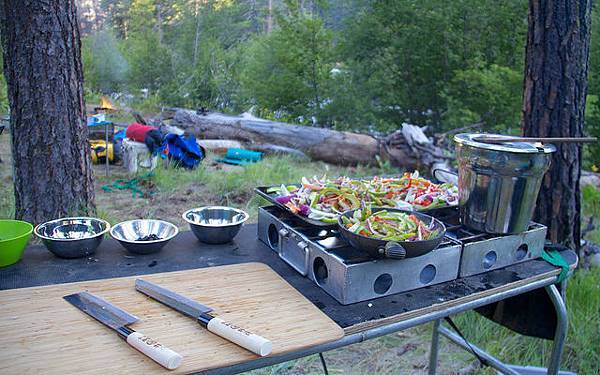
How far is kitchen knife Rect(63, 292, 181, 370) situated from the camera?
1.25m

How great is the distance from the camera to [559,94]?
317 centimetres

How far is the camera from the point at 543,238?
2.09 m

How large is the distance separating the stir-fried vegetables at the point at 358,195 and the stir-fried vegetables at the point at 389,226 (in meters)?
0.10

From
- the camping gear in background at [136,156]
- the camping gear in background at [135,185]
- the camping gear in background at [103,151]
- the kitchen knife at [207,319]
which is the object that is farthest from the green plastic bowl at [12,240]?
the camping gear in background at [103,151]

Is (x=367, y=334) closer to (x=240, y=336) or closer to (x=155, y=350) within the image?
(x=240, y=336)

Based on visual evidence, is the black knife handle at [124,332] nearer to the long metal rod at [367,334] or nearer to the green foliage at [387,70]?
the long metal rod at [367,334]

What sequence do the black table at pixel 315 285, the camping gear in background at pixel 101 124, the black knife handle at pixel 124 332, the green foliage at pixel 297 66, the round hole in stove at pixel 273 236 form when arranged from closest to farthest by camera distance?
the black knife handle at pixel 124 332
the black table at pixel 315 285
the round hole in stove at pixel 273 236
the camping gear in background at pixel 101 124
the green foliage at pixel 297 66

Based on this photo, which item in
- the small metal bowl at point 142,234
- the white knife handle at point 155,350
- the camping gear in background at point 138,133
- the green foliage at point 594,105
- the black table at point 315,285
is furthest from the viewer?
the camping gear in background at point 138,133

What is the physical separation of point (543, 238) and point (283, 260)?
1.05m

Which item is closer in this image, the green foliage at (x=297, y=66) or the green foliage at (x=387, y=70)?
the green foliage at (x=387, y=70)

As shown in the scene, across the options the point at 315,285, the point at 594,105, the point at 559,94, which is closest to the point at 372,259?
the point at 315,285

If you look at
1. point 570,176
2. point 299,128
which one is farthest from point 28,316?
point 299,128

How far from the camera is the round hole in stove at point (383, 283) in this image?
1673 millimetres

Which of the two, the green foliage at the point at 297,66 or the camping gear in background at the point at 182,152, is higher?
the green foliage at the point at 297,66
